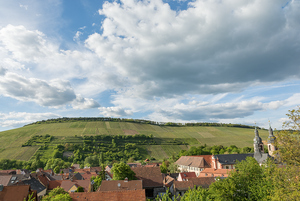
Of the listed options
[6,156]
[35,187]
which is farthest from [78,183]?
[6,156]

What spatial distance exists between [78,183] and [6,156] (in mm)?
96883

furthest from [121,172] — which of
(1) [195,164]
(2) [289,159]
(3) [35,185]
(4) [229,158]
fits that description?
(4) [229,158]

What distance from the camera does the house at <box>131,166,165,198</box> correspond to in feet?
178

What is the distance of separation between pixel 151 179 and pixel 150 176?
157cm

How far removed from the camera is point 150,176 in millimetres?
59250

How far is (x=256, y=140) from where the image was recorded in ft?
296

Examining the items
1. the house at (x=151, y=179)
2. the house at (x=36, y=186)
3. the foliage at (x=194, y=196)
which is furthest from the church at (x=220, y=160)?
the foliage at (x=194, y=196)

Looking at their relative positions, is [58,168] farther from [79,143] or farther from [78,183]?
[78,183]

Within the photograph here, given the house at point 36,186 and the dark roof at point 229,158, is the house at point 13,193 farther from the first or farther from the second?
the dark roof at point 229,158

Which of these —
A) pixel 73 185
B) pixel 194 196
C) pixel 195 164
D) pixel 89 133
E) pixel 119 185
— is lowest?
pixel 195 164

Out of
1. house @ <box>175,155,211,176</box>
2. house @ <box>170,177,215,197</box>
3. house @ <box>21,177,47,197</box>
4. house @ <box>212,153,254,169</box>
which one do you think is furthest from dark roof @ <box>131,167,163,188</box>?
house @ <box>212,153,254,169</box>

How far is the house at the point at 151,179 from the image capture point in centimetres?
5425

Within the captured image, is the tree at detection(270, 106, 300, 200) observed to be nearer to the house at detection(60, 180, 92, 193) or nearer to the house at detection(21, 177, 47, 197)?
the house at detection(60, 180, 92, 193)

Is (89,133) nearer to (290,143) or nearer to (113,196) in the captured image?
(113,196)
